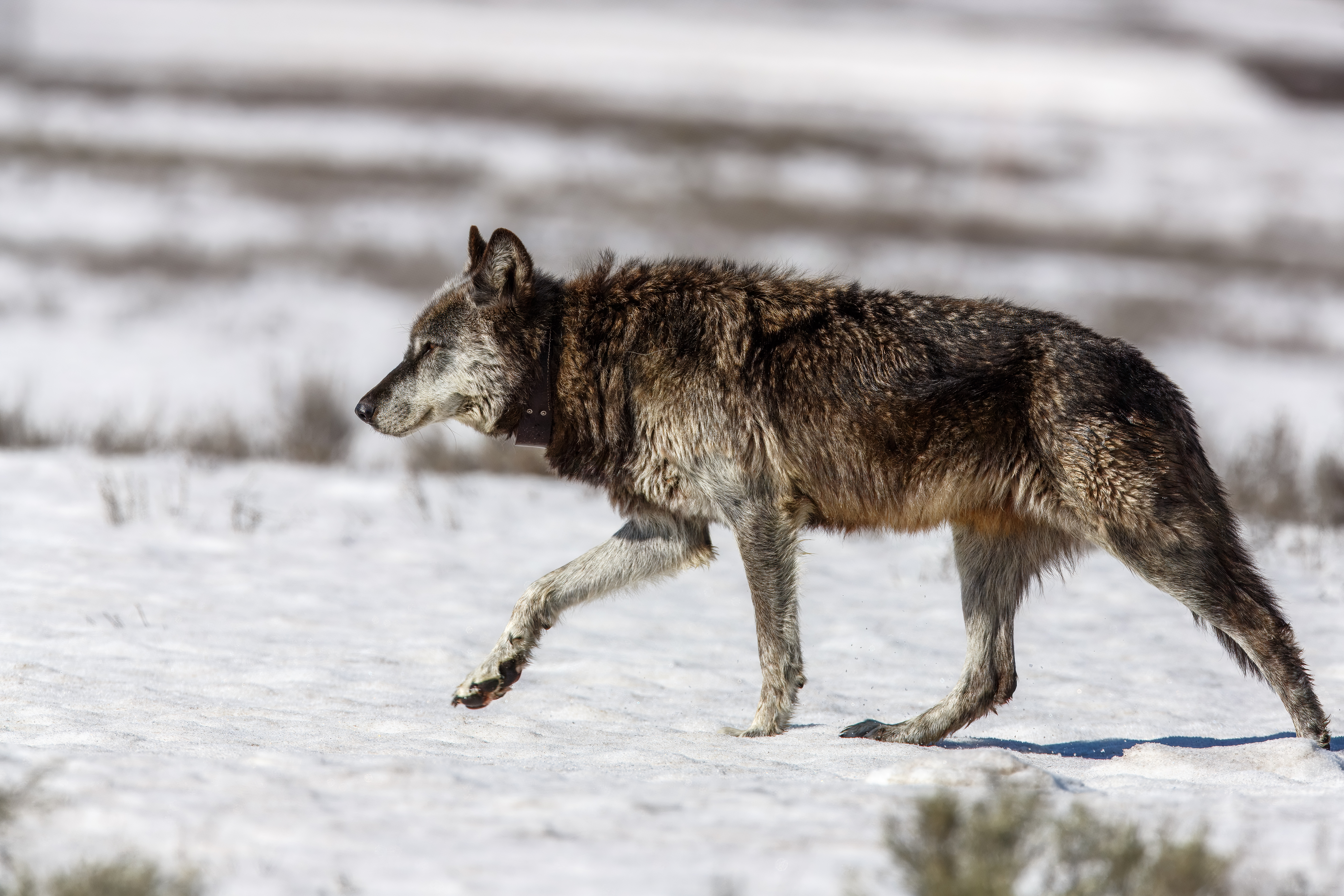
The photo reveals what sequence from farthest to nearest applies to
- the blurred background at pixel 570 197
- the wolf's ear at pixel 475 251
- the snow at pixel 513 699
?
the blurred background at pixel 570 197, the wolf's ear at pixel 475 251, the snow at pixel 513 699

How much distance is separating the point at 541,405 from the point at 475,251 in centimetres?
85

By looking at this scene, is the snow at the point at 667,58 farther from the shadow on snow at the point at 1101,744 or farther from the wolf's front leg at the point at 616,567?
the shadow on snow at the point at 1101,744

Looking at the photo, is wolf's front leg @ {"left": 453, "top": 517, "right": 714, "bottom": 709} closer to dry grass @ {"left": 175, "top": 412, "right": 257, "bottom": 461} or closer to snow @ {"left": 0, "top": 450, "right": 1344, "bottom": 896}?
Result: snow @ {"left": 0, "top": 450, "right": 1344, "bottom": 896}

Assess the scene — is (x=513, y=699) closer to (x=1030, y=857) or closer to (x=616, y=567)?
(x=616, y=567)

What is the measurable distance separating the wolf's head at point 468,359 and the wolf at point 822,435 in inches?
0.4

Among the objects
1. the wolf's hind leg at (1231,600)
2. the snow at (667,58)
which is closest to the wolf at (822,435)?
the wolf's hind leg at (1231,600)

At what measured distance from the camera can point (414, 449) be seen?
12.5 meters

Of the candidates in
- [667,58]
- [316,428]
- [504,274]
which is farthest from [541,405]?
[667,58]

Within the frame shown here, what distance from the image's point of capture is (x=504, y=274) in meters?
6.11

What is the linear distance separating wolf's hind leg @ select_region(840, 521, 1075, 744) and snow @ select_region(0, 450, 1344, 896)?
18cm

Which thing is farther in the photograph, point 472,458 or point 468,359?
point 472,458

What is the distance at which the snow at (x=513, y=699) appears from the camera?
356 cm

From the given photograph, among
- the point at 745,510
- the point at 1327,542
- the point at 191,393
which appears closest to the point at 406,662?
the point at 745,510

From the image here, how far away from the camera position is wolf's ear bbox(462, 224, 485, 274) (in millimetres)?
6156
